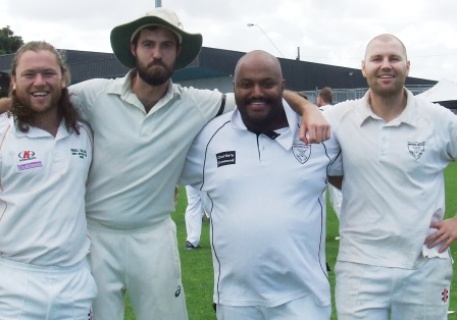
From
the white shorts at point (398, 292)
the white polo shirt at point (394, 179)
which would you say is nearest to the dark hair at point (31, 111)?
the white polo shirt at point (394, 179)

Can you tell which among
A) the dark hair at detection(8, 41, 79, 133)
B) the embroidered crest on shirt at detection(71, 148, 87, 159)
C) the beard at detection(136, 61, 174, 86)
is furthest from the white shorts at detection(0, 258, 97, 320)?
the beard at detection(136, 61, 174, 86)

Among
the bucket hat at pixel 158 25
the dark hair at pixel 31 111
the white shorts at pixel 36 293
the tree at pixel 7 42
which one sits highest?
the tree at pixel 7 42

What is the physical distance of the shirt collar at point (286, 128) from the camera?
4.86 metres

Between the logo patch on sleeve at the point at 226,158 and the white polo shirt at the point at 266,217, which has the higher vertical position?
the logo patch on sleeve at the point at 226,158

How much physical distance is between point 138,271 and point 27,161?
1.10 meters

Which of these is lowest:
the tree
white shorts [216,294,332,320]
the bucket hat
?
white shorts [216,294,332,320]

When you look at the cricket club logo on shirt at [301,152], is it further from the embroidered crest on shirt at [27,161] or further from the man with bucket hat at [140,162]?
the embroidered crest on shirt at [27,161]

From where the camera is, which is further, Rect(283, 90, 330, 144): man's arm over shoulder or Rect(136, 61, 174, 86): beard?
Rect(136, 61, 174, 86): beard

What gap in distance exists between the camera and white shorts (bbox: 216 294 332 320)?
4.80 meters

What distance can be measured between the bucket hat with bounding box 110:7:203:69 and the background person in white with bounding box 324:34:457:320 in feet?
3.94

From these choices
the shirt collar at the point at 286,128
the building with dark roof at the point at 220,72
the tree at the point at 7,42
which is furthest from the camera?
the tree at the point at 7,42

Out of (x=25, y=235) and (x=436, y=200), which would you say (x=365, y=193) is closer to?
(x=436, y=200)

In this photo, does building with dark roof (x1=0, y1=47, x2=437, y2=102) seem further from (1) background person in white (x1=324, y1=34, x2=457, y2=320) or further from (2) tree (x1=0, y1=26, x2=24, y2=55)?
(1) background person in white (x1=324, y1=34, x2=457, y2=320)

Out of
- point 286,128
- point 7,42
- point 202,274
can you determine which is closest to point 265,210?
point 286,128
